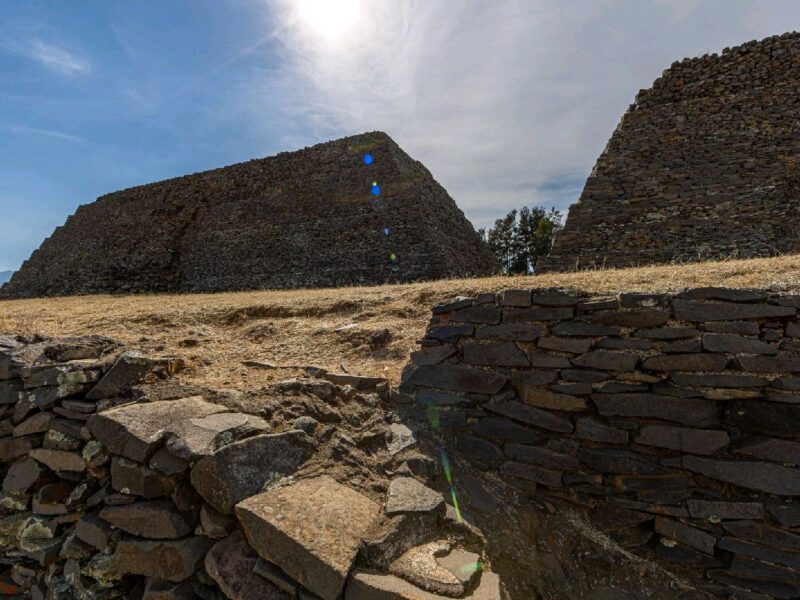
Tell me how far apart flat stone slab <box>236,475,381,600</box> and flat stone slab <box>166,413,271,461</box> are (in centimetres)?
61

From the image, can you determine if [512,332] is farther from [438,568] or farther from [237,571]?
Result: [237,571]

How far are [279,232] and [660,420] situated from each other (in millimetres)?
18738

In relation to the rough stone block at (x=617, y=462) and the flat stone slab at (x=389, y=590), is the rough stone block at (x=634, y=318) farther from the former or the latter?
the flat stone slab at (x=389, y=590)

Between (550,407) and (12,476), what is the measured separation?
215 inches

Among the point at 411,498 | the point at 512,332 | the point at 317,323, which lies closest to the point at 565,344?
the point at 512,332

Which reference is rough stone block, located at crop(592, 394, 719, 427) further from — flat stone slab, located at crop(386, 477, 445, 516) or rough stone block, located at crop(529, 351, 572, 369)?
flat stone slab, located at crop(386, 477, 445, 516)

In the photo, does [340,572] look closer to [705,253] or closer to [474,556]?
[474,556]

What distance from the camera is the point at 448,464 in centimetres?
396

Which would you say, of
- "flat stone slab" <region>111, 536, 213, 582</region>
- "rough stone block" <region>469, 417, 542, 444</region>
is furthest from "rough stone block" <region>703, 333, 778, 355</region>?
"flat stone slab" <region>111, 536, 213, 582</region>

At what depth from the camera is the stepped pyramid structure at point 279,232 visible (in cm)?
1739

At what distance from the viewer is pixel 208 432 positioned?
3.53 metres

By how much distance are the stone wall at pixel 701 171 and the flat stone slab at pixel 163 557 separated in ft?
34.3

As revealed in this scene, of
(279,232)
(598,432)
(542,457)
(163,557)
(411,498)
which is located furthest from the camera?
(279,232)

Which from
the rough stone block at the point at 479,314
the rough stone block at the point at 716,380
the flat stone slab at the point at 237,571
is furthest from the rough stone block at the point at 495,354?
the flat stone slab at the point at 237,571
